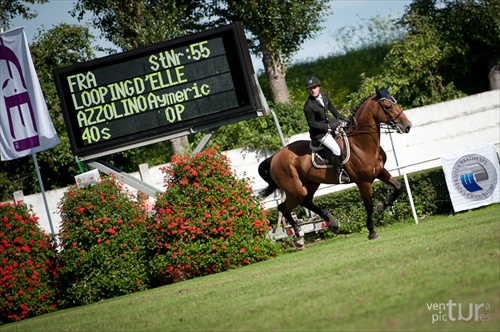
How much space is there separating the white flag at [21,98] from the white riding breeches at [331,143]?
7.30m

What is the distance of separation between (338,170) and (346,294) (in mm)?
5996

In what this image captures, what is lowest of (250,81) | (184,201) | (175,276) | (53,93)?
(175,276)

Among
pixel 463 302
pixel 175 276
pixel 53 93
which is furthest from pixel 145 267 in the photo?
pixel 53 93

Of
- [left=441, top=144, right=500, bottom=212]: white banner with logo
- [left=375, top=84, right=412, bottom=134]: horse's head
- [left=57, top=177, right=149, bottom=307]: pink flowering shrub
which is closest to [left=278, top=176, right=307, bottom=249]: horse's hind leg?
[left=375, top=84, right=412, bottom=134]: horse's head

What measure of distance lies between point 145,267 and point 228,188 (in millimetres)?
2422

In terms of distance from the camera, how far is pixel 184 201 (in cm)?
1483

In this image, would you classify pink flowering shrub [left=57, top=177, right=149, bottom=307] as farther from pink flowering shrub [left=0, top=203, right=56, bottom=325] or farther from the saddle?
the saddle

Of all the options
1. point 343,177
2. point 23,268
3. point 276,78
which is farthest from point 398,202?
point 276,78

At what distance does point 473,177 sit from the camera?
55.6 ft

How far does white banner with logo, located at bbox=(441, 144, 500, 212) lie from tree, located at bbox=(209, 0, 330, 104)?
1266cm

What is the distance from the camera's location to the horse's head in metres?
13.0

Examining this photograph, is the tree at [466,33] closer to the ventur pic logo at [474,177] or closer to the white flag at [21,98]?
the ventur pic logo at [474,177]

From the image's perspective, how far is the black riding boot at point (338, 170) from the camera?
13594 mm

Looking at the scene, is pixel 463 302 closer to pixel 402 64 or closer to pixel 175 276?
pixel 175 276
